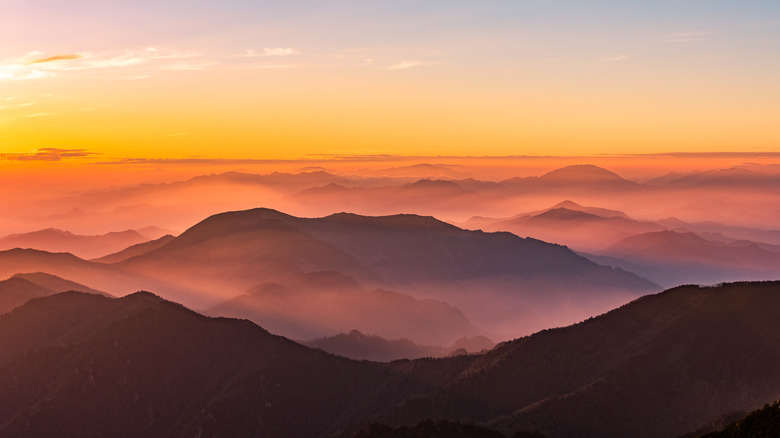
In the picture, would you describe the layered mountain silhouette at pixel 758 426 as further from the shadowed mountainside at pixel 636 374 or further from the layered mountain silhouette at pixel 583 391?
the layered mountain silhouette at pixel 583 391

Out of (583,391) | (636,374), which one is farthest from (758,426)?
(636,374)

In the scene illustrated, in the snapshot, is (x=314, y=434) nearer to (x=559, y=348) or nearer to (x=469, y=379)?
(x=469, y=379)

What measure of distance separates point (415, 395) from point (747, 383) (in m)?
71.4

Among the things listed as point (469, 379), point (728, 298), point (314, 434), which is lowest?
point (314, 434)

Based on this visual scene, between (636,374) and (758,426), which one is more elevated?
(758,426)

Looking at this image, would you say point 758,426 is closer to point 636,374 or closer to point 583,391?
point 583,391

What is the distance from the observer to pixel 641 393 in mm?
171125

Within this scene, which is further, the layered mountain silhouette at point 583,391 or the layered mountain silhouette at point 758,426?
the layered mountain silhouette at point 583,391

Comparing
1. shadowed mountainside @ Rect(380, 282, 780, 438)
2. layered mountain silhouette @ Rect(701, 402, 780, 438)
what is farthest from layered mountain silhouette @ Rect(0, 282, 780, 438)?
layered mountain silhouette @ Rect(701, 402, 780, 438)

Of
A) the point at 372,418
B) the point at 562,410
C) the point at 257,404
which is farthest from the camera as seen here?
the point at 257,404

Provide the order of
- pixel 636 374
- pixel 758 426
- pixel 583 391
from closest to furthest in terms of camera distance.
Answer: pixel 758 426, pixel 583 391, pixel 636 374

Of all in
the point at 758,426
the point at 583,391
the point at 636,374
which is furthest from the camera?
the point at 636,374

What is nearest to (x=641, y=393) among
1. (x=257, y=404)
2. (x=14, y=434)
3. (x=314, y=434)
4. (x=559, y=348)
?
(x=559, y=348)

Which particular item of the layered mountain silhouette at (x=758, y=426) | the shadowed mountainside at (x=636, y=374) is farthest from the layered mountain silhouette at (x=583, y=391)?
the layered mountain silhouette at (x=758, y=426)
